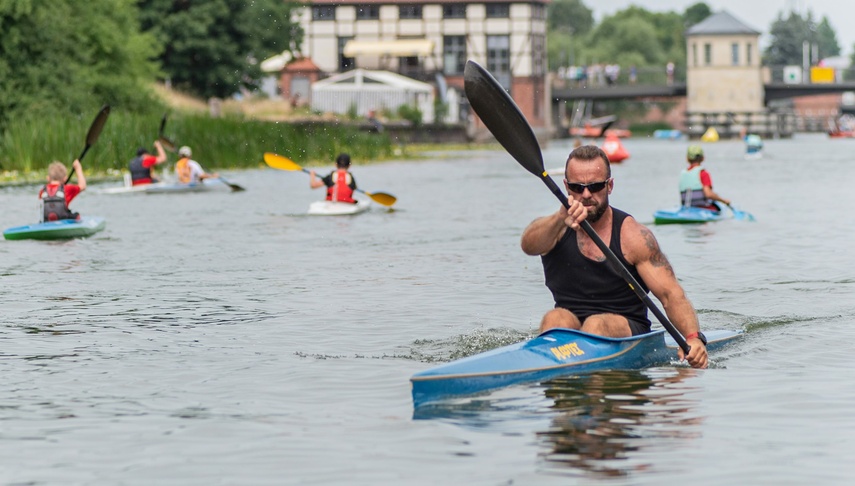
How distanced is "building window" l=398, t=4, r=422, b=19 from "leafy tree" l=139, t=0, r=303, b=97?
78.1ft

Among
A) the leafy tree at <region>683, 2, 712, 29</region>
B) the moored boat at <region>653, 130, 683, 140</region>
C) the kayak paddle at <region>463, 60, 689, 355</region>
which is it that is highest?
the leafy tree at <region>683, 2, 712, 29</region>

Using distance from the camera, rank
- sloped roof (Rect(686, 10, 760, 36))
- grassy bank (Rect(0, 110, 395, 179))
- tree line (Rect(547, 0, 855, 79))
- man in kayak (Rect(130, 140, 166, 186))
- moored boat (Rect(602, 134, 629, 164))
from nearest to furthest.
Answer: man in kayak (Rect(130, 140, 166, 186)), grassy bank (Rect(0, 110, 395, 179)), moored boat (Rect(602, 134, 629, 164)), sloped roof (Rect(686, 10, 760, 36)), tree line (Rect(547, 0, 855, 79))

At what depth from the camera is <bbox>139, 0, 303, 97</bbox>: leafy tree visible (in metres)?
63.5

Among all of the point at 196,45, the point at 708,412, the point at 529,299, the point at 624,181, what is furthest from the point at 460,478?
the point at 196,45

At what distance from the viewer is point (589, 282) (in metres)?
9.16

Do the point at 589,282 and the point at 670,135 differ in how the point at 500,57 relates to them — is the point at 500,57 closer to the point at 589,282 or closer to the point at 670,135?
the point at 670,135

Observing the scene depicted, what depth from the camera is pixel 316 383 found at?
9.33m

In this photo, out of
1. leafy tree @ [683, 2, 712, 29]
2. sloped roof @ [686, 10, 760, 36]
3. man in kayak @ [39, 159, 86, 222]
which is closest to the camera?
man in kayak @ [39, 159, 86, 222]

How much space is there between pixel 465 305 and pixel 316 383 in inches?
177

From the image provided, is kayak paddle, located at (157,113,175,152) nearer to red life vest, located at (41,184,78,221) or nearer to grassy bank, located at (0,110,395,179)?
grassy bank, located at (0,110,395,179)

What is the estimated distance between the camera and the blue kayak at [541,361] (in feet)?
26.7

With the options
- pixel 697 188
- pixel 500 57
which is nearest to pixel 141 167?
pixel 697 188

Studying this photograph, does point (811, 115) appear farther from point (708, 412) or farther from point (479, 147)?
point (708, 412)

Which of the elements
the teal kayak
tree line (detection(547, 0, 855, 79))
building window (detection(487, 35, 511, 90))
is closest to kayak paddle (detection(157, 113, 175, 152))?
the teal kayak
